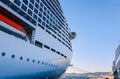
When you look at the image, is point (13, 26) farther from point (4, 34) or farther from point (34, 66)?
point (34, 66)

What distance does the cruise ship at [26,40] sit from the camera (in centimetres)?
1662

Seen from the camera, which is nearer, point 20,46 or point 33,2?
point 20,46

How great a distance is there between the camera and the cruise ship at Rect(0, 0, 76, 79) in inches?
655

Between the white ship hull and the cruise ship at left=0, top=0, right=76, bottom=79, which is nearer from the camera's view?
the white ship hull

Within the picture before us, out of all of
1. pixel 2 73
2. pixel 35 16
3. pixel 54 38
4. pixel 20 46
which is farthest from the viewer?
pixel 54 38

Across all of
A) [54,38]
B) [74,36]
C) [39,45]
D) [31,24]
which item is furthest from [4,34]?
[74,36]

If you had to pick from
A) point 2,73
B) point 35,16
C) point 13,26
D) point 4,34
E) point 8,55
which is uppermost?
point 35,16

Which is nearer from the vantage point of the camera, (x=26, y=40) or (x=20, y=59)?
(x=20, y=59)

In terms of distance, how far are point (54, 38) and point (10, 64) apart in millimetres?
13151

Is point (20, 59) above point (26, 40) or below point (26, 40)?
below

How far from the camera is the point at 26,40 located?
805 inches

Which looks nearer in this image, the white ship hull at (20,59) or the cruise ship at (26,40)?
the white ship hull at (20,59)

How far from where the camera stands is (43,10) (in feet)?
88.4

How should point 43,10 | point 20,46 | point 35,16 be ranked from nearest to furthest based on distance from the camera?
point 20,46 < point 35,16 < point 43,10
